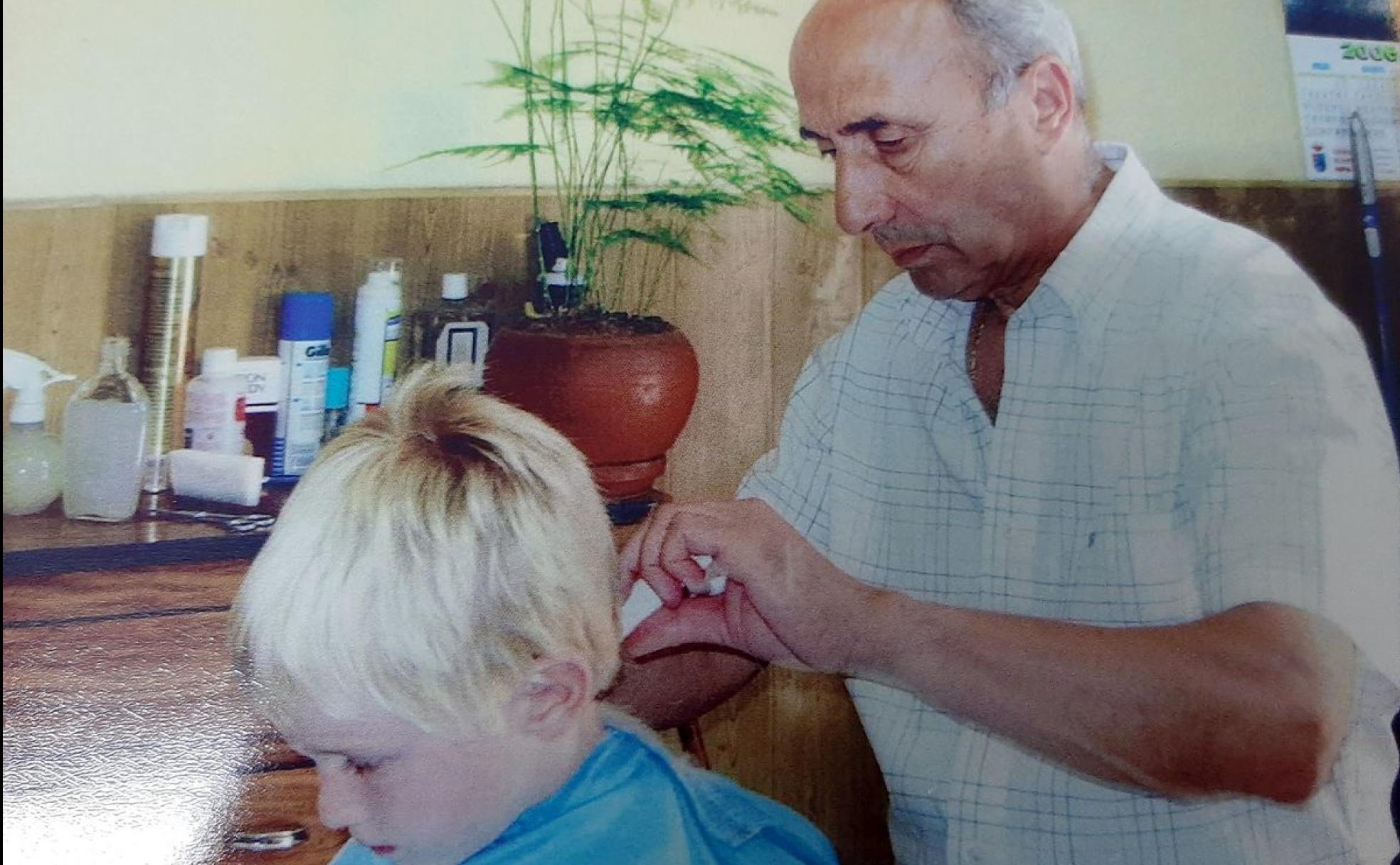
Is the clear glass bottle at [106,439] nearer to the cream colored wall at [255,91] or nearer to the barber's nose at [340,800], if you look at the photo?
the cream colored wall at [255,91]

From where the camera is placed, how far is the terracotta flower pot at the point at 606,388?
1.14 metres

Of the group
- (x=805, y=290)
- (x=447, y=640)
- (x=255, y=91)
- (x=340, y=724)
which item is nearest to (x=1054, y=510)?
(x=805, y=290)

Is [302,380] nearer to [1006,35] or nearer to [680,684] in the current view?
[680,684]

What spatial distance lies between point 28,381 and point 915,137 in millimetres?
827

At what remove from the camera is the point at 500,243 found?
1150mm

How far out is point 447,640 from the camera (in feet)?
3.38

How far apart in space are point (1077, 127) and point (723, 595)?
2.00ft

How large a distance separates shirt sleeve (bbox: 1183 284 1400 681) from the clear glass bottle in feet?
3.12

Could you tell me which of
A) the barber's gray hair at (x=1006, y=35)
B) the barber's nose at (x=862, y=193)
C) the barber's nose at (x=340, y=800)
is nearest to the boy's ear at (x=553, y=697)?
the barber's nose at (x=340, y=800)

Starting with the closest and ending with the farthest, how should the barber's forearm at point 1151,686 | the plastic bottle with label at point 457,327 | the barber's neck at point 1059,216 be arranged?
the barber's forearm at point 1151,686, the plastic bottle with label at point 457,327, the barber's neck at point 1059,216

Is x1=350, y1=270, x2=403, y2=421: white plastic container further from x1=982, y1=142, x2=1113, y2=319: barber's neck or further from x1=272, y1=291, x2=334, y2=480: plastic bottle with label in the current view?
x1=982, y1=142, x2=1113, y2=319: barber's neck

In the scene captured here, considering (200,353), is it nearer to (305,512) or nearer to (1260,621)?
(305,512)

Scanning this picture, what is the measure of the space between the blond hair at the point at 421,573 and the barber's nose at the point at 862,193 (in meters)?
0.39

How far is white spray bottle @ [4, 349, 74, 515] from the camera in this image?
104cm
